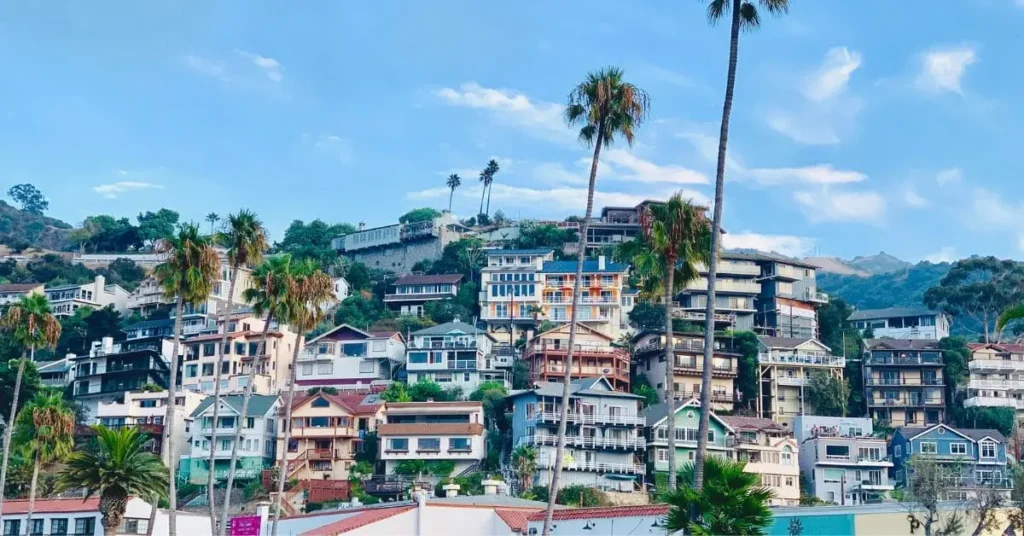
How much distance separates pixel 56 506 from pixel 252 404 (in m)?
43.5

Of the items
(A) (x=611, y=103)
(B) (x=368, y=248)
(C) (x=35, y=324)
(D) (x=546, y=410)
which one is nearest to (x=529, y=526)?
(A) (x=611, y=103)

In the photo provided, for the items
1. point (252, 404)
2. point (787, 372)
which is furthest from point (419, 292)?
point (787, 372)

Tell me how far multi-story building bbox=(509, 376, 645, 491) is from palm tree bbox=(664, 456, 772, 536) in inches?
2681

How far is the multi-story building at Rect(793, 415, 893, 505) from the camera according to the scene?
11425cm

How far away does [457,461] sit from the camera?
11069 cm

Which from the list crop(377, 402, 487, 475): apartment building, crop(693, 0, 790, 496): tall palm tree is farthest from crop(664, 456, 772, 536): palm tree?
crop(377, 402, 487, 475): apartment building

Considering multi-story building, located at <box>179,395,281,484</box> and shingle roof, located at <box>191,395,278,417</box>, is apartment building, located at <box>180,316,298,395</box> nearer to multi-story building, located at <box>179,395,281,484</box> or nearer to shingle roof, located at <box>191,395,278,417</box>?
shingle roof, located at <box>191,395,278,417</box>

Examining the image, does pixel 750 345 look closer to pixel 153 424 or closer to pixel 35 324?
pixel 153 424

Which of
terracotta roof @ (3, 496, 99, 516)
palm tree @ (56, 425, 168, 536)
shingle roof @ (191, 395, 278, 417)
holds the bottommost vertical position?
terracotta roof @ (3, 496, 99, 516)

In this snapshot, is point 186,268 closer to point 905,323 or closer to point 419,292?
point 419,292

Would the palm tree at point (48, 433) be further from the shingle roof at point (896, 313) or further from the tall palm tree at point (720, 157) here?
the shingle roof at point (896, 313)

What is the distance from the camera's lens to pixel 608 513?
Answer: 58.1 metres

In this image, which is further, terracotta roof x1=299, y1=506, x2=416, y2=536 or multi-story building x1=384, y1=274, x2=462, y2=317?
multi-story building x1=384, y1=274, x2=462, y2=317

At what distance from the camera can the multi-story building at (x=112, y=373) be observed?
138 meters
